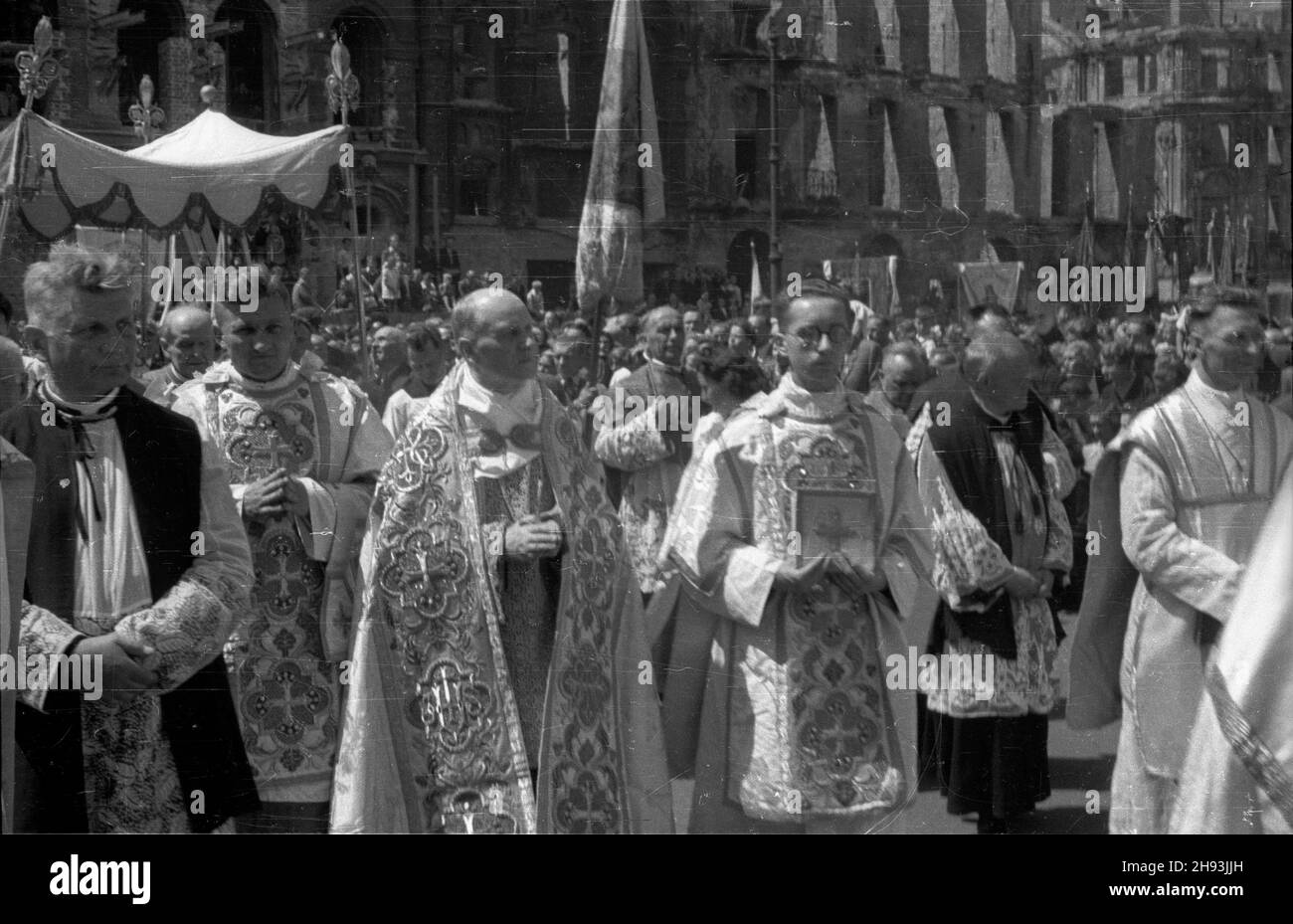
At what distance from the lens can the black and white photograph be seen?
5.20 meters

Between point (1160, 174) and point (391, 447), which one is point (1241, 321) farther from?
point (391, 447)

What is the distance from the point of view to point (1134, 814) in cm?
534

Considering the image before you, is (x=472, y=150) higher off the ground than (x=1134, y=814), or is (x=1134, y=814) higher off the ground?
(x=472, y=150)

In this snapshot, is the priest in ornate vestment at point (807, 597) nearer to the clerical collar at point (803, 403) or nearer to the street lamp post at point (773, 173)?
the clerical collar at point (803, 403)

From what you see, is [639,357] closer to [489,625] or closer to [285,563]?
[489,625]

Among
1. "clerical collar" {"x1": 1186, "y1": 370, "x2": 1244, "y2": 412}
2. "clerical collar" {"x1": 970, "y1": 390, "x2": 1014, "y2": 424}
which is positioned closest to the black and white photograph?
"clerical collar" {"x1": 1186, "y1": 370, "x2": 1244, "y2": 412}

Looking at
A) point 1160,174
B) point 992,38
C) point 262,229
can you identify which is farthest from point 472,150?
point 1160,174

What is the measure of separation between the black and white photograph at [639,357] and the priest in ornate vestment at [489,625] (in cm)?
1

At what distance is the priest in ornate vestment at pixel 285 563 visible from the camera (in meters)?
5.34

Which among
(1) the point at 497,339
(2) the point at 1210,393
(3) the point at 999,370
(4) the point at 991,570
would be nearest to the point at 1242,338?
(2) the point at 1210,393

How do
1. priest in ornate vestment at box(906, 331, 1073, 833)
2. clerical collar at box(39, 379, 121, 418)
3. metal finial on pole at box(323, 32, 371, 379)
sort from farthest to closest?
priest in ornate vestment at box(906, 331, 1073, 833) < metal finial on pole at box(323, 32, 371, 379) < clerical collar at box(39, 379, 121, 418)

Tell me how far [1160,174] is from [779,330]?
3.96ft

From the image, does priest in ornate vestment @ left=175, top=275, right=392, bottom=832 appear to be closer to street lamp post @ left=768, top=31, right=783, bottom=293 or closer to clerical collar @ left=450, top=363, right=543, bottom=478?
clerical collar @ left=450, top=363, right=543, bottom=478

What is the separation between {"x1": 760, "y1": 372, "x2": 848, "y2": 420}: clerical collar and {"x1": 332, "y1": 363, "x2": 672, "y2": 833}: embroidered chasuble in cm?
59
